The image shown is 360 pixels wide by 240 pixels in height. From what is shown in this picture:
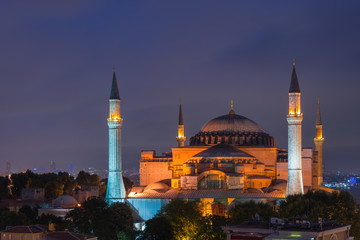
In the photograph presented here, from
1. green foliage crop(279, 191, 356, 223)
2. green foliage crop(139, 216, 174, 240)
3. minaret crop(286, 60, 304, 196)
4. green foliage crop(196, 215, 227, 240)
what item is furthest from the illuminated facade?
green foliage crop(196, 215, 227, 240)

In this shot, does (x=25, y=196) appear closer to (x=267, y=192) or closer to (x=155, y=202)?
(x=155, y=202)

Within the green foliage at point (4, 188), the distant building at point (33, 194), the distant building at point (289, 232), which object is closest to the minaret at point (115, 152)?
the distant building at point (33, 194)

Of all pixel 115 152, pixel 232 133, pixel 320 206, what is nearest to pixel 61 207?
pixel 115 152

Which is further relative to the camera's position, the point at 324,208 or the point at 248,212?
the point at 324,208

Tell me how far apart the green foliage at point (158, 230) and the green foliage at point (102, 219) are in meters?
1.20

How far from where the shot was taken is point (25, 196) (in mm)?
72500

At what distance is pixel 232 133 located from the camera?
63.6 meters

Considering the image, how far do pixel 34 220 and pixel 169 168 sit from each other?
1234 centimetres

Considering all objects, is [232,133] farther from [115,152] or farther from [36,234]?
[36,234]

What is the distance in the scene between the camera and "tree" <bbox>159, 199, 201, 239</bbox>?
46188mm

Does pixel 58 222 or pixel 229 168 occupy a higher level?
pixel 229 168

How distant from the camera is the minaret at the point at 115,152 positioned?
56.1 meters

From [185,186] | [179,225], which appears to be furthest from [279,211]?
[185,186]

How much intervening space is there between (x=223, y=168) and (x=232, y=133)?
690 centimetres
